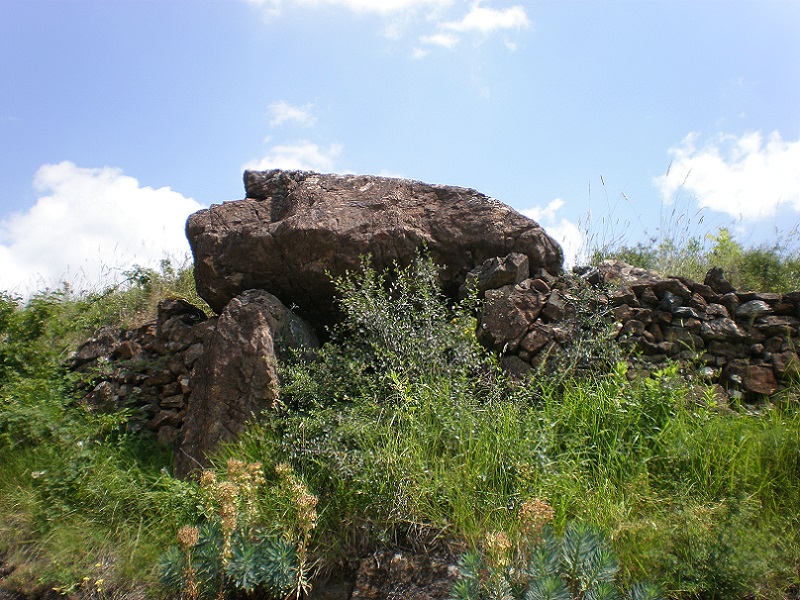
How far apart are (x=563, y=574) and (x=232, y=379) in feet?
8.89

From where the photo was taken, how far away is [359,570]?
3623 millimetres

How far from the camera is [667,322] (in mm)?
5059

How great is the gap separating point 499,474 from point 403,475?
53cm

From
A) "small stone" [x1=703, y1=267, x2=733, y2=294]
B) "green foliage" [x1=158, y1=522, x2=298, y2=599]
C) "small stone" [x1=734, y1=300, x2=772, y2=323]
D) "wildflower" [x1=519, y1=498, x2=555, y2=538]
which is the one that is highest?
"small stone" [x1=703, y1=267, x2=733, y2=294]

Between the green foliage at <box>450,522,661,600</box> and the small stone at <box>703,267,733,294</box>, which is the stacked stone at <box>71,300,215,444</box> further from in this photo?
the small stone at <box>703,267,733,294</box>

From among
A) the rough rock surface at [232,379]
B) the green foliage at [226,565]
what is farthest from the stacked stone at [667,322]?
the green foliage at [226,565]

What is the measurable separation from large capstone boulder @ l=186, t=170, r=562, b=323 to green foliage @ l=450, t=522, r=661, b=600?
116 inches

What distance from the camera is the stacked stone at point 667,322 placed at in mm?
4805

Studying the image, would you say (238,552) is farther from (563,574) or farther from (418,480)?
(563,574)

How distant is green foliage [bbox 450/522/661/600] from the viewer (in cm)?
284


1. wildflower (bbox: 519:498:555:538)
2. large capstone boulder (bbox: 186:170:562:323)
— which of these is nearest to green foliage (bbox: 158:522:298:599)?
wildflower (bbox: 519:498:555:538)

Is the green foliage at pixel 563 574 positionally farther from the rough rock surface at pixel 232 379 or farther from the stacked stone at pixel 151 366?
the stacked stone at pixel 151 366

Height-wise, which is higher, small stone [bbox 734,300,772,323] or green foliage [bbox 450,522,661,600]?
small stone [bbox 734,300,772,323]

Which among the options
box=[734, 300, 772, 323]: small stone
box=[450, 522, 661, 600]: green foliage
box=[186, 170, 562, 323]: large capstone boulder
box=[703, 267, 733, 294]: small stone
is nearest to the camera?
box=[450, 522, 661, 600]: green foliage
